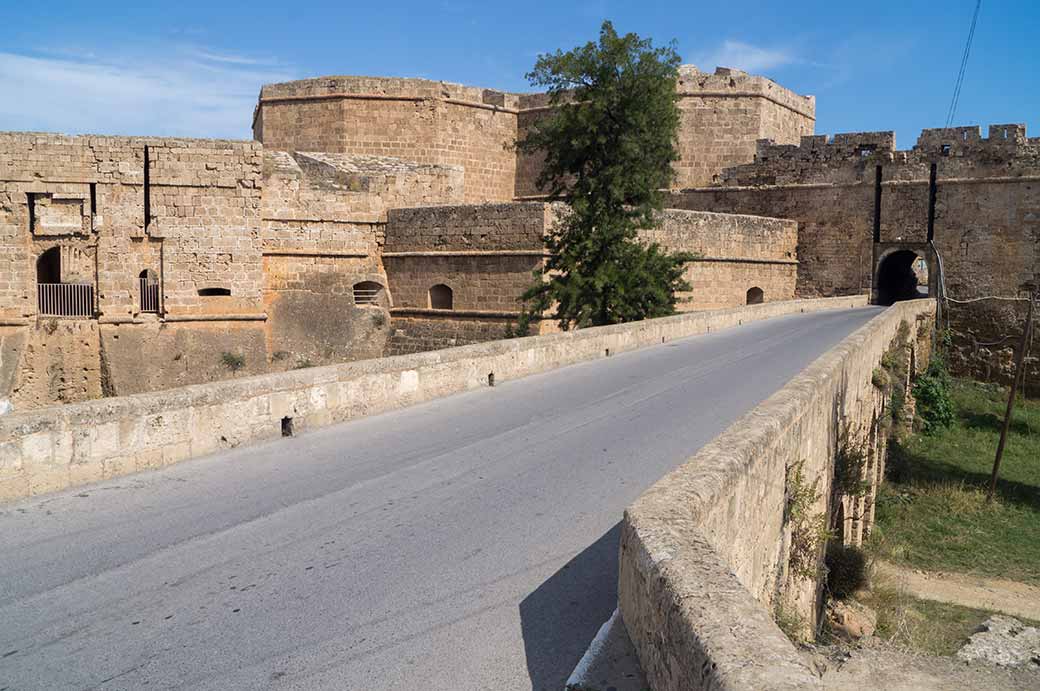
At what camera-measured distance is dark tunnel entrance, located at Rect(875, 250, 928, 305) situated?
24.8 m

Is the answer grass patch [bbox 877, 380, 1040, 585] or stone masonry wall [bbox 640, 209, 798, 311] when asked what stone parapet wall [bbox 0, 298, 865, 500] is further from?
stone masonry wall [bbox 640, 209, 798, 311]

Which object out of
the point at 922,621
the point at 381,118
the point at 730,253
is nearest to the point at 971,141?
the point at 730,253

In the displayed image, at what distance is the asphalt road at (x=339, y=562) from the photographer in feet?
9.73

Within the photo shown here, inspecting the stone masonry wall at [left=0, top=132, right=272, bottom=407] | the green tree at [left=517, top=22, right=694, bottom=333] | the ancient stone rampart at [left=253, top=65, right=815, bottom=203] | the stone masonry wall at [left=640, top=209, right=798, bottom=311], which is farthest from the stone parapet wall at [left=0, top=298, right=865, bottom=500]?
the ancient stone rampart at [left=253, top=65, right=815, bottom=203]

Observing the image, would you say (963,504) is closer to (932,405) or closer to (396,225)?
(932,405)

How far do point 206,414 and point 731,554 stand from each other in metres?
3.45

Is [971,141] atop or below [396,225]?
atop

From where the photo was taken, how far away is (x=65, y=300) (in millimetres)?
16375

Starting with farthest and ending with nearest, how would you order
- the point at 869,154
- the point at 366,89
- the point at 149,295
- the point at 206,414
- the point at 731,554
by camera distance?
1. the point at 366,89
2. the point at 869,154
3. the point at 149,295
4. the point at 206,414
5. the point at 731,554

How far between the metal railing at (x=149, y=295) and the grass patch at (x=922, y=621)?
13.7 metres

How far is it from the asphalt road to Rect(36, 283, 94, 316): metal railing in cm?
1188

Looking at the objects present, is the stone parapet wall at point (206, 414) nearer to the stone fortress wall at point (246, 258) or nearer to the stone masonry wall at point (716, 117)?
the stone fortress wall at point (246, 258)

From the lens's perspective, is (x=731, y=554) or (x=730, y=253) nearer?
(x=731, y=554)

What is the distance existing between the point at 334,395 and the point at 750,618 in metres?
4.90
